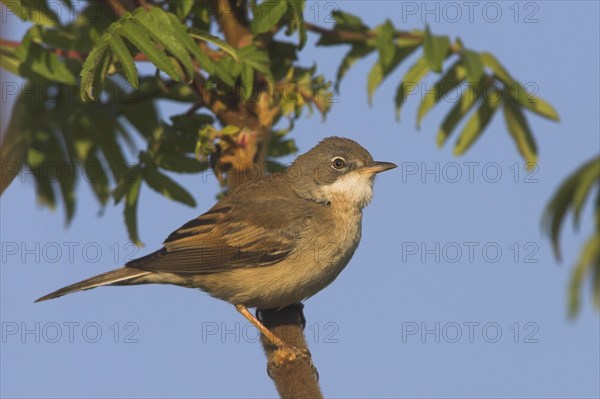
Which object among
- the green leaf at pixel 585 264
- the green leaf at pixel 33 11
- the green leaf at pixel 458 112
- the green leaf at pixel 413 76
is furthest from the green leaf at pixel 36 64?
the green leaf at pixel 585 264

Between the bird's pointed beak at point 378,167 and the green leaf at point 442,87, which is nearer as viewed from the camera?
the green leaf at point 442,87

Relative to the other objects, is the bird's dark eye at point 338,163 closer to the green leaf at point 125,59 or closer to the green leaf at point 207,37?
the green leaf at point 207,37

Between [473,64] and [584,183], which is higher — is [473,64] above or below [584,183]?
above

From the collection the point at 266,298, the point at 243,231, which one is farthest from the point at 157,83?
the point at 266,298

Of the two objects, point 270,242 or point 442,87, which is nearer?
point 442,87

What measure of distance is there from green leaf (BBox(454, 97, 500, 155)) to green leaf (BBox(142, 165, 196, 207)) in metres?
1.67

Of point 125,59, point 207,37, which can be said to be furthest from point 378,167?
point 125,59

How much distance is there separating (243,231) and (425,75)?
168cm

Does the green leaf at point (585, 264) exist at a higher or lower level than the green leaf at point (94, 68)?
lower

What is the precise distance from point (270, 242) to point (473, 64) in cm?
184

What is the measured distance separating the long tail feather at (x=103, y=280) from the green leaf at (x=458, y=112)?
7.00 ft

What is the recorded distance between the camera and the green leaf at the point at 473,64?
4566mm

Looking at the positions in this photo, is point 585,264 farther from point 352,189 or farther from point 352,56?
point 352,189

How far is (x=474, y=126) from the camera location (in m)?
4.95
